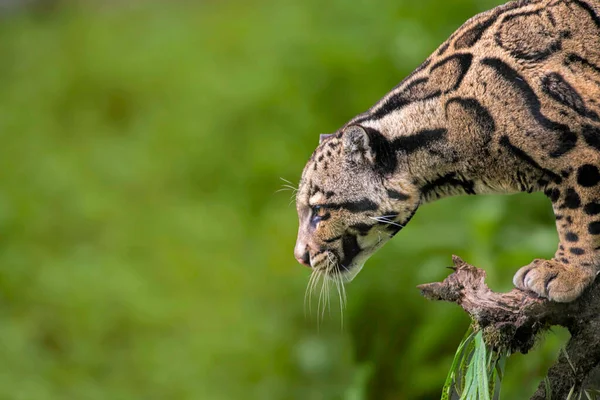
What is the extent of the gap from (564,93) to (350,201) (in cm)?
113

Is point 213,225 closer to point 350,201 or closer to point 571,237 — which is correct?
point 350,201

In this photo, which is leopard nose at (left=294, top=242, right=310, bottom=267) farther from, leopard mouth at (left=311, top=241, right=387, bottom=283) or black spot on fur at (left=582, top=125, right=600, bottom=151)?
black spot on fur at (left=582, top=125, right=600, bottom=151)

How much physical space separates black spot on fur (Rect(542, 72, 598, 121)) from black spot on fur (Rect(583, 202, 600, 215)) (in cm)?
36

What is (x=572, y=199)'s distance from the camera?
157 inches

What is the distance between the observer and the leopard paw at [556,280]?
3.83 m

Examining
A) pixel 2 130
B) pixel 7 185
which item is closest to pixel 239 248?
pixel 7 185

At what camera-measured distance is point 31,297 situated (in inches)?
364

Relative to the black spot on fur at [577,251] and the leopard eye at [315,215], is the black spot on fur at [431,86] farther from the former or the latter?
the black spot on fur at [577,251]

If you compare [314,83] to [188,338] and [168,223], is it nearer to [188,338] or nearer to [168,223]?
[168,223]

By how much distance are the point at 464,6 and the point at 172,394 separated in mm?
4880

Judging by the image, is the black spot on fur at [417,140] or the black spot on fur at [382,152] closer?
the black spot on fur at [417,140]

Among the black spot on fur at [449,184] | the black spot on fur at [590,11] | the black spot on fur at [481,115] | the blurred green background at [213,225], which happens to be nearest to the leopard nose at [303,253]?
the black spot on fur at [449,184]

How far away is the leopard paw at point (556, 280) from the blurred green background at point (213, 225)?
165cm

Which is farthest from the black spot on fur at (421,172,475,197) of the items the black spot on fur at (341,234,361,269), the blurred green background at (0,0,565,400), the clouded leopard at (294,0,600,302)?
the blurred green background at (0,0,565,400)
